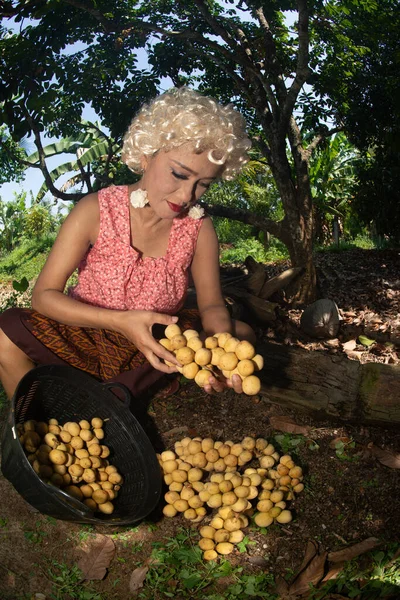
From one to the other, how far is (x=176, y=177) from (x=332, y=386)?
4.28 feet

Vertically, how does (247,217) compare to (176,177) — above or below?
below

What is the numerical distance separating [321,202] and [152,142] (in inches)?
300

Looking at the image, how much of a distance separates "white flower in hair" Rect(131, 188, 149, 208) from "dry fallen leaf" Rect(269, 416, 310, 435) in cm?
127

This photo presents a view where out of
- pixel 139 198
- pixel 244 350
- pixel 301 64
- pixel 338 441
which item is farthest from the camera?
pixel 301 64

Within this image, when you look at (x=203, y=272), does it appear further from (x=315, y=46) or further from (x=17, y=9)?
(x=315, y=46)

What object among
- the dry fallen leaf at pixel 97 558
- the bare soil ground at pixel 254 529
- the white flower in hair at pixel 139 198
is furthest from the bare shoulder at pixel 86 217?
the dry fallen leaf at pixel 97 558

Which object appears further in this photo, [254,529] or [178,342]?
[254,529]

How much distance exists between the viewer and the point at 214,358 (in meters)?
1.93

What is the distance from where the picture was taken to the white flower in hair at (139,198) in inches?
87.9

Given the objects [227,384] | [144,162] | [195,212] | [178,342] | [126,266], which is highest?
[144,162]

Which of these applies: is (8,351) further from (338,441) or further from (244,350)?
(338,441)

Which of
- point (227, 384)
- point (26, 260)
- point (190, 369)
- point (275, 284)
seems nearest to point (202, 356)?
point (190, 369)

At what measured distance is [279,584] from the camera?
1.78m

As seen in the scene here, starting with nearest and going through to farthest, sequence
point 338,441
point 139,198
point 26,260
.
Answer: point 139,198 → point 338,441 → point 26,260
